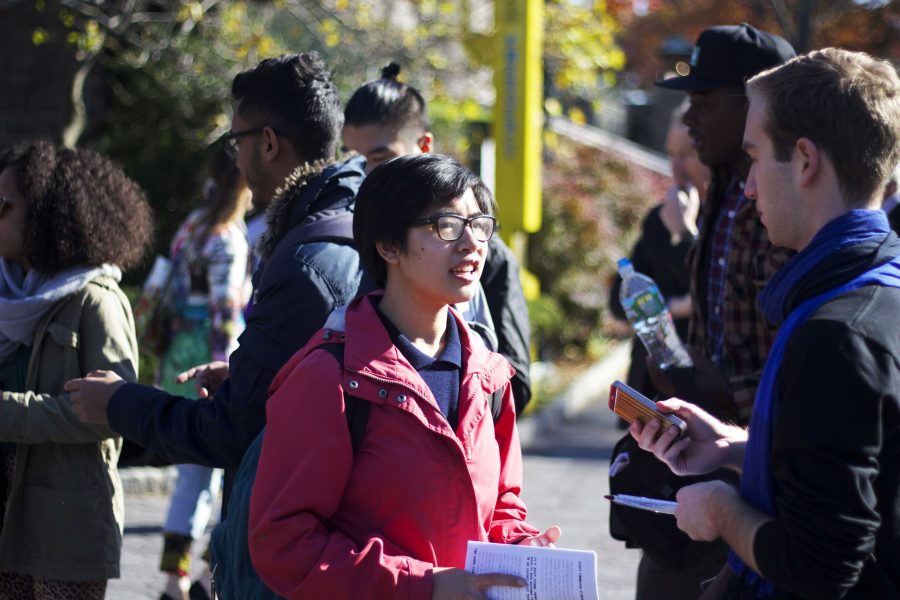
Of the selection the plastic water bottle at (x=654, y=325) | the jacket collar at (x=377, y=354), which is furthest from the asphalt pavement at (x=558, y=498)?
the jacket collar at (x=377, y=354)

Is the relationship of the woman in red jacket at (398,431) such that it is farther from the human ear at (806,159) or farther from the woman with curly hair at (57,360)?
the woman with curly hair at (57,360)

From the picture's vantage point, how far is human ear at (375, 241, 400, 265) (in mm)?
2727

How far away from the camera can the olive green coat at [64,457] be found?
364 cm

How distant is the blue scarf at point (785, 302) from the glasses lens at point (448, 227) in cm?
78

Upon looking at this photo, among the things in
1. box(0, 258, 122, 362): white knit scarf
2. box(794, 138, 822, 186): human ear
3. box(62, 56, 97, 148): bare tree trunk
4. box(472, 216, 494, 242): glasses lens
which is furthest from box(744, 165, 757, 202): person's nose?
box(62, 56, 97, 148): bare tree trunk

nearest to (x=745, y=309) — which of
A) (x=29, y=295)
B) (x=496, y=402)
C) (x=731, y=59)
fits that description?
(x=731, y=59)

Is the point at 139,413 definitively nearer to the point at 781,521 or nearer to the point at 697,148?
the point at 781,521

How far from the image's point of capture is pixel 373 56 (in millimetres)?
10992

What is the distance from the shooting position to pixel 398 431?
2.52 m

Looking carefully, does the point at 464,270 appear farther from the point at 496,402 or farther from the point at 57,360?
the point at 57,360

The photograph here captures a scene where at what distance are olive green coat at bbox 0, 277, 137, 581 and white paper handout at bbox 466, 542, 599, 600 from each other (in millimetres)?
1746

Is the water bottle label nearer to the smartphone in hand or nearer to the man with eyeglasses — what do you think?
the man with eyeglasses

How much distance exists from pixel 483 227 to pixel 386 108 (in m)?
1.86

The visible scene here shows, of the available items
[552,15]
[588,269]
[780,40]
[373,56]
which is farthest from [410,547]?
[588,269]
